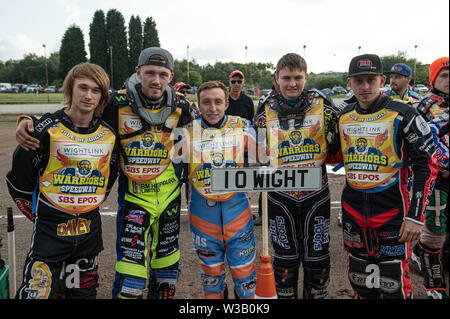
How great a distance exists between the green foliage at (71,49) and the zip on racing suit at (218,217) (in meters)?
68.9

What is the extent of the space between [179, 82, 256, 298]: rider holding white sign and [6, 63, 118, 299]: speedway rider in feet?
2.46

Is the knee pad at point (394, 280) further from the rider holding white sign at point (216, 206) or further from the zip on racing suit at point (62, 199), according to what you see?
the zip on racing suit at point (62, 199)

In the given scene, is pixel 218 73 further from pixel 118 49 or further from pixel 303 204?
pixel 303 204

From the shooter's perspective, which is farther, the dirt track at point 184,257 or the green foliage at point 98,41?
the green foliage at point 98,41

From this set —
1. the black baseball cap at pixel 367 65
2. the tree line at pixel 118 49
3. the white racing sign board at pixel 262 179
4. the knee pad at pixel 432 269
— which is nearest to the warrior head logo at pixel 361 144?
the black baseball cap at pixel 367 65

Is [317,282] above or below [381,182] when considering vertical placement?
below

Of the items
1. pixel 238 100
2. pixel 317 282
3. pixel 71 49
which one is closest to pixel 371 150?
pixel 317 282

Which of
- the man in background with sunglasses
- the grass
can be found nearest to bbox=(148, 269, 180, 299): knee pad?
the man in background with sunglasses

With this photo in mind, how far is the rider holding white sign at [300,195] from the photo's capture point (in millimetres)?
2986

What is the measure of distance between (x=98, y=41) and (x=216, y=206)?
67.1 metres

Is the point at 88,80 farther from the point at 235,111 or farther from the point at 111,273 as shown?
the point at 235,111

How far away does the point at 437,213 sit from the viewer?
3449mm

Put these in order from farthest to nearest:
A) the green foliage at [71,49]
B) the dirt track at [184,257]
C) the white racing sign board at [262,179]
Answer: the green foliage at [71,49] < the dirt track at [184,257] < the white racing sign board at [262,179]

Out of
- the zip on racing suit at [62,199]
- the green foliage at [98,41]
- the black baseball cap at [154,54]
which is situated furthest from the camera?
the green foliage at [98,41]
